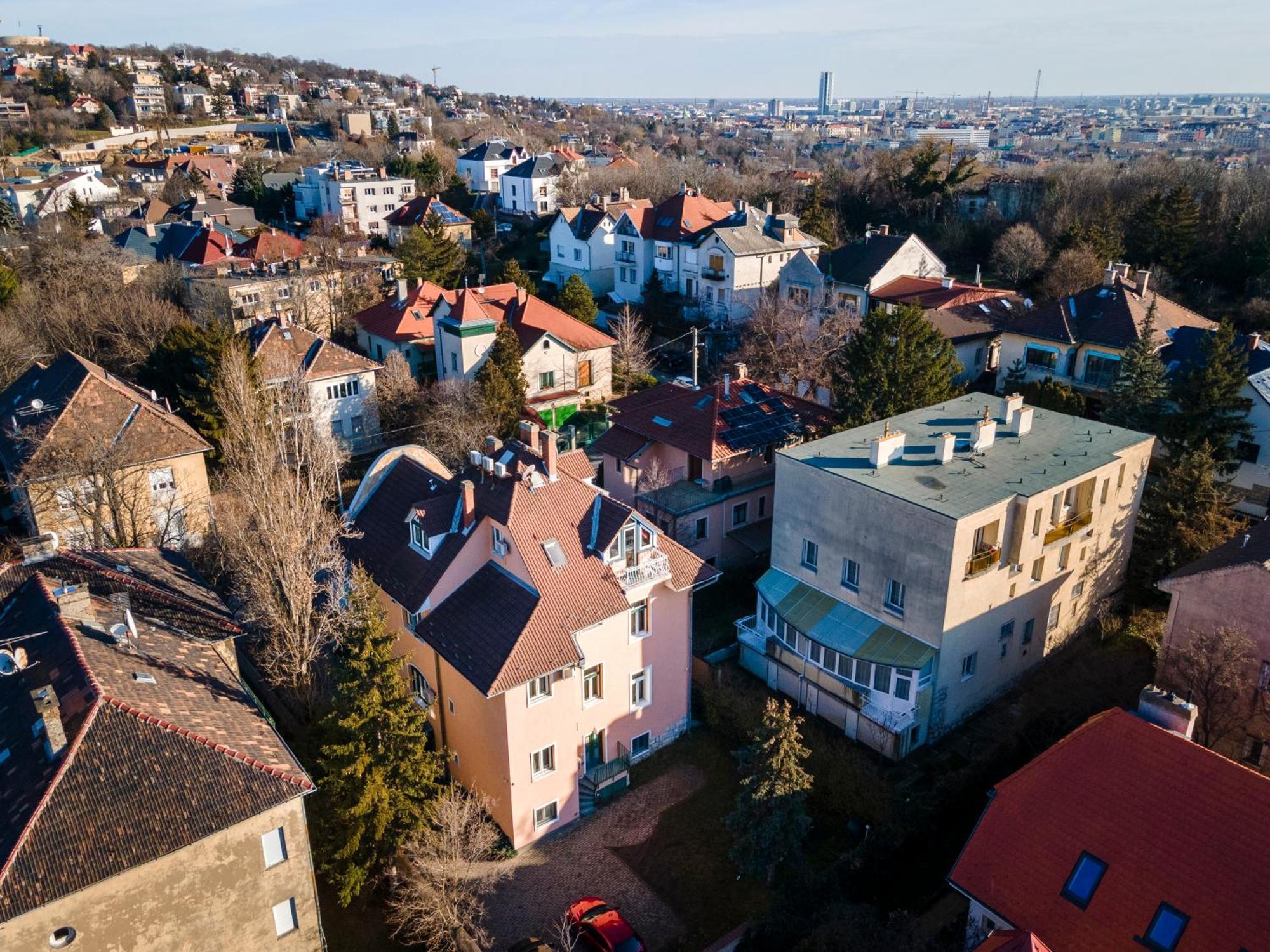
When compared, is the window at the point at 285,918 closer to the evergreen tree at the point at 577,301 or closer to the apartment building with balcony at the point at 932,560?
the apartment building with balcony at the point at 932,560

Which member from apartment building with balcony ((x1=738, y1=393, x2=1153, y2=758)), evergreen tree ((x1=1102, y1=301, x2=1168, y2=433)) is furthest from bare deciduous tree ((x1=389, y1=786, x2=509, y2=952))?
evergreen tree ((x1=1102, y1=301, x2=1168, y2=433))

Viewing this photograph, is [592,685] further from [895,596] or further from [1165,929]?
[1165,929]

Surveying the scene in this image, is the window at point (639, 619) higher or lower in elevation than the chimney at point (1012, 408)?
lower

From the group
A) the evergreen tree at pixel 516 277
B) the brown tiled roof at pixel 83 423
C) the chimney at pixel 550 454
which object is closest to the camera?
the chimney at pixel 550 454

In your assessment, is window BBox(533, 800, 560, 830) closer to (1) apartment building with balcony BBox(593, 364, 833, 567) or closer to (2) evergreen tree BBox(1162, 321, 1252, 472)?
(1) apartment building with balcony BBox(593, 364, 833, 567)

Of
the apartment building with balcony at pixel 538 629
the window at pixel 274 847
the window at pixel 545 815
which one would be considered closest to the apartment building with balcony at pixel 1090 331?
the apartment building with balcony at pixel 538 629

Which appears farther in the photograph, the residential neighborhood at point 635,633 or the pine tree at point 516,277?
the pine tree at point 516,277

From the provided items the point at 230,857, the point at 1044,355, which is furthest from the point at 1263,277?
the point at 230,857

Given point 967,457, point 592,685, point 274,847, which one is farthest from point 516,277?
point 274,847
